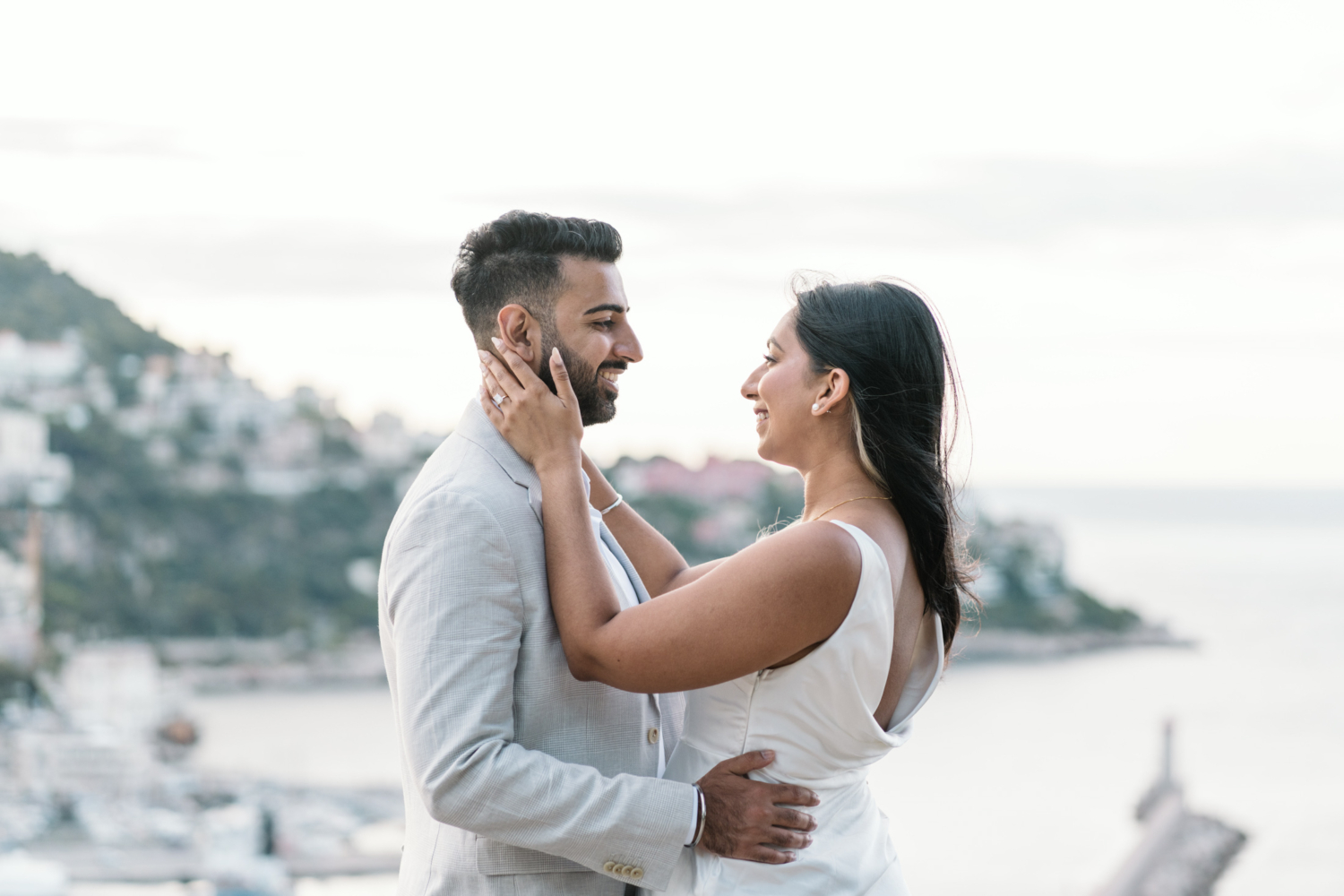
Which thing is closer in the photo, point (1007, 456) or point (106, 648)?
point (106, 648)

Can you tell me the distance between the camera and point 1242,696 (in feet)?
145

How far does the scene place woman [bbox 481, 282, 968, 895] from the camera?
1.56 m

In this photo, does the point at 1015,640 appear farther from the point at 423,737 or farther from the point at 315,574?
the point at 423,737

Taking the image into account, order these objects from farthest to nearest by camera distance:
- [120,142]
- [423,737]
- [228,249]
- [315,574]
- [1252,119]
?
[228,249] < [120,142] < [315,574] < [1252,119] < [423,737]

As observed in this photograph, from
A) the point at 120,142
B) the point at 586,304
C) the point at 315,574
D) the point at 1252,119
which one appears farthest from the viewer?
the point at 120,142

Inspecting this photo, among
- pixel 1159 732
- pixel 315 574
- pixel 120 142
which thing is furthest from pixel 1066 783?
pixel 120 142

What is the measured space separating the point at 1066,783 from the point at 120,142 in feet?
131

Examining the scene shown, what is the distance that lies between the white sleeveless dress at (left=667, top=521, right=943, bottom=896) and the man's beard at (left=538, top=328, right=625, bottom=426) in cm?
43

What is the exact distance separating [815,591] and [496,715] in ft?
1.45

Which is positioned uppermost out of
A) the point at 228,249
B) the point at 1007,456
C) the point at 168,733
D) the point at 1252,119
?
the point at 1252,119

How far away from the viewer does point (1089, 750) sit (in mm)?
37094

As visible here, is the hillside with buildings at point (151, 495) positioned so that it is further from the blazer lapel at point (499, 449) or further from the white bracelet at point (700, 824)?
the white bracelet at point (700, 824)

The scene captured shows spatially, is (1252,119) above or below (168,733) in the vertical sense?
above

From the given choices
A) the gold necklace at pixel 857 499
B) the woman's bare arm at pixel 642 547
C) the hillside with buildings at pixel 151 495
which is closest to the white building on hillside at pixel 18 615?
the hillside with buildings at pixel 151 495
